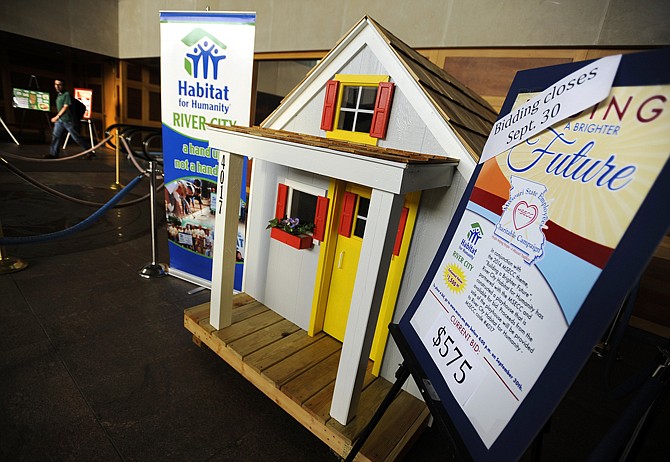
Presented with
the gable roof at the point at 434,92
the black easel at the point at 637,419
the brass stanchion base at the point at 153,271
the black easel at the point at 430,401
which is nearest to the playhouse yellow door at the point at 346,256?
the gable roof at the point at 434,92

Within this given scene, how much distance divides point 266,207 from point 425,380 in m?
2.21

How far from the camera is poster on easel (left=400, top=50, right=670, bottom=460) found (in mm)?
745

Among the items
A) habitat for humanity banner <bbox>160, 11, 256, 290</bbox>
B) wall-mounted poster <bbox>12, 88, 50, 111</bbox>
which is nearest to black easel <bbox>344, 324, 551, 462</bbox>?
habitat for humanity banner <bbox>160, 11, 256, 290</bbox>

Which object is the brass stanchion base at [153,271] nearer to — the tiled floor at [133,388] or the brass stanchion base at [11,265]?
the tiled floor at [133,388]

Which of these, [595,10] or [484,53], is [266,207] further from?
[595,10]

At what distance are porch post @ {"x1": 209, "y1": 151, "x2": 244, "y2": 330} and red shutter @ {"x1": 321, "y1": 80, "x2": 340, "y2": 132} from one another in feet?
2.26

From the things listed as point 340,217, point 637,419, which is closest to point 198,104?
point 340,217

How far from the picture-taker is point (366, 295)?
72.0 inches

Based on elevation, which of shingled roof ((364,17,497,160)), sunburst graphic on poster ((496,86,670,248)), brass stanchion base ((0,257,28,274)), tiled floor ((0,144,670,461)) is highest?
shingled roof ((364,17,497,160))

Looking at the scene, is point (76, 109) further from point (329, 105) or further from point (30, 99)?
point (329, 105)

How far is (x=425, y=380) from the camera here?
1265 mm

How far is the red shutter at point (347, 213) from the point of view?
2.58m

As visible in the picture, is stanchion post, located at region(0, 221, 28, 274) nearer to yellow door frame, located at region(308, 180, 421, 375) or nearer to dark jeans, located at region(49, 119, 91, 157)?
yellow door frame, located at region(308, 180, 421, 375)

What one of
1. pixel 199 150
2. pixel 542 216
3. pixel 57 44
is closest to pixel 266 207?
pixel 199 150
